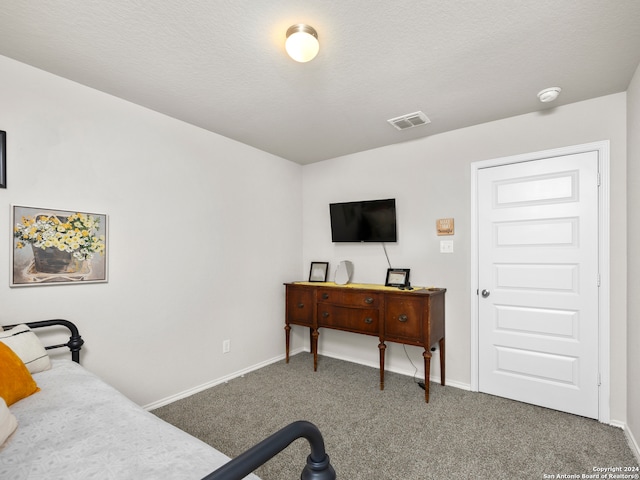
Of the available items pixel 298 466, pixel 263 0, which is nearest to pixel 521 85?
pixel 263 0

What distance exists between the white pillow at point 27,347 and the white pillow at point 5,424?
0.58 metres

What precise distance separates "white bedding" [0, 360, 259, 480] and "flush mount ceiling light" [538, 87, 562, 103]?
112 inches

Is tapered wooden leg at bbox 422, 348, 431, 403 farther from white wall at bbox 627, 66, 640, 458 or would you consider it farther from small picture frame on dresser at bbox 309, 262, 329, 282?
small picture frame on dresser at bbox 309, 262, 329, 282

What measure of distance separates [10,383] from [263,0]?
6.63ft

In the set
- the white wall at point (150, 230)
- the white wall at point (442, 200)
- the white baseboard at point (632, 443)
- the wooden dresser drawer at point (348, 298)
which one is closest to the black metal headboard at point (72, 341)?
the white wall at point (150, 230)

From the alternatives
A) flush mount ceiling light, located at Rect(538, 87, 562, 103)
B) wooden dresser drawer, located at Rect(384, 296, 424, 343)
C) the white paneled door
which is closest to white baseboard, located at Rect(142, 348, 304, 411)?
wooden dresser drawer, located at Rect(384, 296, 424, 343)

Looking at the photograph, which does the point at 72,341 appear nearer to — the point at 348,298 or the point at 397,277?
the point at 348,298

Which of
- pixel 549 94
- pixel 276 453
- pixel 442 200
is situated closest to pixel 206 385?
pixel 276 453

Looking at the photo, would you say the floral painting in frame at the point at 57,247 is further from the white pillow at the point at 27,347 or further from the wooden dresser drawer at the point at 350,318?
the wooden dresser drawer at the point at 350,318

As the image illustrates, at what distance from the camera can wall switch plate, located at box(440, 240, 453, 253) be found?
2994 millimetres

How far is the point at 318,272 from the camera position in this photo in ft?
12.4

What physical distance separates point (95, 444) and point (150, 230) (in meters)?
1.78

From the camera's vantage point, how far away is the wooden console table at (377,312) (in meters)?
2.71

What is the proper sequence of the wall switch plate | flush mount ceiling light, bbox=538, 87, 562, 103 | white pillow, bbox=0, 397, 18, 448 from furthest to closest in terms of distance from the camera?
the wall switch plate, flush mount ceiling light, bbox=538, 87, 562, 103, white pillow, bbox=0, 397, 18, 448
